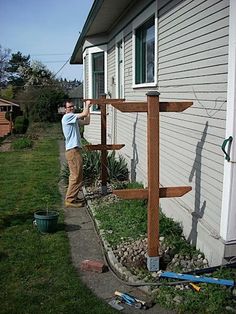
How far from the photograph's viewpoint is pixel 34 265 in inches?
193

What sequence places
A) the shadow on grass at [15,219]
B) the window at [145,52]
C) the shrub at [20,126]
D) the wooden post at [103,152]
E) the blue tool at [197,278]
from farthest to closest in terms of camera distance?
the shrub at [20,126] → the wooden post at [103,152] → the window at [145,52] → the shadow on grass at [15,219] → the blue tool at [197,278]

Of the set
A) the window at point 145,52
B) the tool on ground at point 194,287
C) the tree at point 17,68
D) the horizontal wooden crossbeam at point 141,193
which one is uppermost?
the tree at point 17,68

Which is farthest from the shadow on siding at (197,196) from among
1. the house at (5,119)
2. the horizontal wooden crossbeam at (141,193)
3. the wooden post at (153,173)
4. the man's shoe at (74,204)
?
the house at (5,119)

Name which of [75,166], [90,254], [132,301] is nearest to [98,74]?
[75,166]

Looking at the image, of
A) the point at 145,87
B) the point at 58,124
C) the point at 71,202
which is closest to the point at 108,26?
the point at 145,87


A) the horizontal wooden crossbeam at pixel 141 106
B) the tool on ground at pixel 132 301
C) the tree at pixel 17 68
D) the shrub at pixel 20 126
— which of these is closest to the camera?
the tool on ground at pixel 132 301

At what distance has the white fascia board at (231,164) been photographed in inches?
159

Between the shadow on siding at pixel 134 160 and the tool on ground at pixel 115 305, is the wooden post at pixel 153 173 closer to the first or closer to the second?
the tool on ground at pixel 115 305

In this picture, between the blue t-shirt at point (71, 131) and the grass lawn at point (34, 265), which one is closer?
the grass lawn at point (34, 265)

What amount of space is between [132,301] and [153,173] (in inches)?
51.9

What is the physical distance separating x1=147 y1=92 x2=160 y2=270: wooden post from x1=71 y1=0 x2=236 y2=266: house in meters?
0.62

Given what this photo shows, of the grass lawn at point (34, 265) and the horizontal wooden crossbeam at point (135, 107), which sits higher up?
the horizontal wooden crossbeam at point (135, 107)

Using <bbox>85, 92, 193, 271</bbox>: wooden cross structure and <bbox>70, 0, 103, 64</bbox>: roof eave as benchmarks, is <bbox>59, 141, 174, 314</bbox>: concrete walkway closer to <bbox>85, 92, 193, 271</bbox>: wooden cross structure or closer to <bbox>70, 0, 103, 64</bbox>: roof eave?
<bbox>85, 92, 193, 271</bbox>: wooden cross structure

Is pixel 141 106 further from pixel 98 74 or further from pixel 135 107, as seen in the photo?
pixel 98 74
